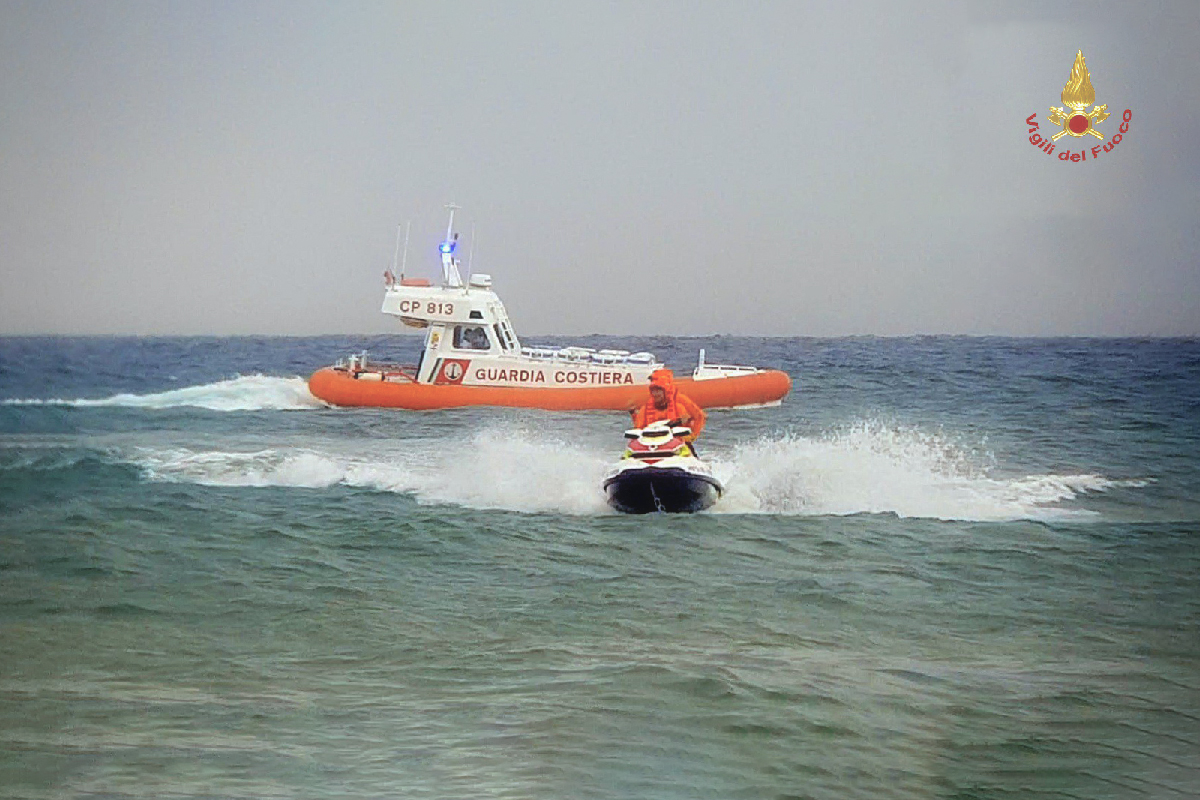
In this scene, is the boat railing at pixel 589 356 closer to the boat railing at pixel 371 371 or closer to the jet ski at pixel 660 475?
the boat railing at pixel 371 371

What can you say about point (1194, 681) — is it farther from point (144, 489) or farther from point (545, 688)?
point (144, 489)

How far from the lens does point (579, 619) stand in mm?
4902

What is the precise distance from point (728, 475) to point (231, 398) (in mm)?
9305

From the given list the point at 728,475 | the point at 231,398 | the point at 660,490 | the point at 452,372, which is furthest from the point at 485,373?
the point at 660,490

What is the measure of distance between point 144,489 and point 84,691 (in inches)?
168

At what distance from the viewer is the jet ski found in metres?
6.94

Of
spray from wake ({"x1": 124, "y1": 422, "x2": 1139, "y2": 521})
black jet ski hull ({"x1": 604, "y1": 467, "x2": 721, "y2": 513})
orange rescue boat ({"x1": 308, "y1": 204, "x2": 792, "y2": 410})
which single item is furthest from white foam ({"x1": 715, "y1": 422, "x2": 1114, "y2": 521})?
orange rescue boat ({"x1": 308, "y1": 204, "x2": 792, "y2": 410})

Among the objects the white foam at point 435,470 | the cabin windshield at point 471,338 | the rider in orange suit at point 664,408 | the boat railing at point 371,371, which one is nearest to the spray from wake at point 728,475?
the white foam at point 435,470

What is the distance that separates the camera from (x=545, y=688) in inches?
155

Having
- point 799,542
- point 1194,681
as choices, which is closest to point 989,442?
point 799,542

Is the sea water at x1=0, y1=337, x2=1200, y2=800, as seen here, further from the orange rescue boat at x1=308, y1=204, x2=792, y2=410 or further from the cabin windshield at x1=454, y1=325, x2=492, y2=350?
the cabin windshield at x1=454, y1=325, x2=492, y2=350

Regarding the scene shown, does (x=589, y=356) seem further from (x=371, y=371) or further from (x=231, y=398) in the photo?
(x=231, y=398)

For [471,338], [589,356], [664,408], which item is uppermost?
[471,338]

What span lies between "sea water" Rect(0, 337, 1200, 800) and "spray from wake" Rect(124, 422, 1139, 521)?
0.04 metres
